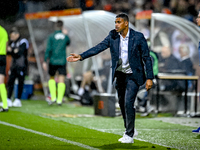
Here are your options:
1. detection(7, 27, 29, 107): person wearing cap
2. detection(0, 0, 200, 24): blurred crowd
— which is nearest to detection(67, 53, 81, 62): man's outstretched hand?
detection(7, 27, 29, 107): person wearing cap

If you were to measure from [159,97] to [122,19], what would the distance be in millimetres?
6304

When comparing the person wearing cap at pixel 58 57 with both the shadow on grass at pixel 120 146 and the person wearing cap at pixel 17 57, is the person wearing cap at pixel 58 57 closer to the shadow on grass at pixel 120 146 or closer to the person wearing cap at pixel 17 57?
the person wearing cap at pixel 17 57

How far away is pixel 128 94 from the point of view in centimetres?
645

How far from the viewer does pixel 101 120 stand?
996cm

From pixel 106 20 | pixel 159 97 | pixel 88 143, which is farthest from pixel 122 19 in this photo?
pixel 106 20

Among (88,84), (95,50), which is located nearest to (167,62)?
(88,84)

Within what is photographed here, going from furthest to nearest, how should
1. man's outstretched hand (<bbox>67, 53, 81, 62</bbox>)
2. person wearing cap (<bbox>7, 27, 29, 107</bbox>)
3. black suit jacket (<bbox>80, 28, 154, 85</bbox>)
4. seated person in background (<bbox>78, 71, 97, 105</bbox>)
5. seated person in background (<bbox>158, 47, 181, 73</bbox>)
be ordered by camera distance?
1. seated person in background (<bbox>78, 71, 97, 105</bbox>)
2. seated person in background (<bbox>158, 47, 181, 73</bbox>)
3. person wearing cap (<bbox>7, 27, 29, 107</bbox>)
4. black suit jacket (<bbox>80, 28, 154, 85</bbox>)
5. man's outstretched hand (<bbox>67, 53, 81, 62</bbox>)

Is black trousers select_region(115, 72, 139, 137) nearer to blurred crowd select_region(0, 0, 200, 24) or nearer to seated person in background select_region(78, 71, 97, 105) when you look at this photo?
seated person in background select_region(78, 71, 97, 105)

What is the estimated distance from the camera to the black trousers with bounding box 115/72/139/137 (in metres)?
6.40

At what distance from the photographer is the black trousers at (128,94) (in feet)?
21.0

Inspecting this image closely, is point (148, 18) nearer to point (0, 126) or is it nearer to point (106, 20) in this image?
point (106, 20)

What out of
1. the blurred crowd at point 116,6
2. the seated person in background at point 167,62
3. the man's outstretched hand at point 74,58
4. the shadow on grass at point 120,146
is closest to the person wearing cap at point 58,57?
the seated person in background at point 167,62

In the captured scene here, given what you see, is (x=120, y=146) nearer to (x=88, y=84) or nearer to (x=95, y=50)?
(x=95, y=50)

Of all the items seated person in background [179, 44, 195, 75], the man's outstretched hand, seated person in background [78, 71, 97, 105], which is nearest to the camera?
the man's outstretched hand
